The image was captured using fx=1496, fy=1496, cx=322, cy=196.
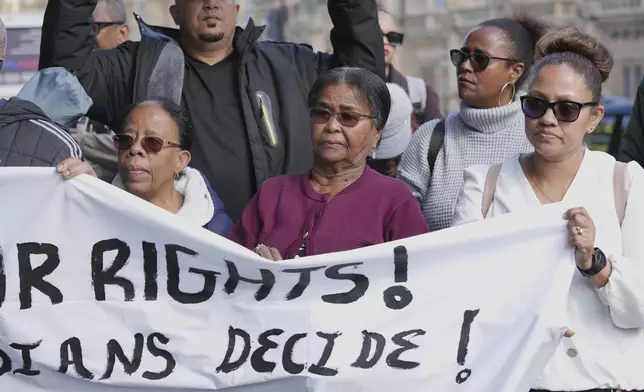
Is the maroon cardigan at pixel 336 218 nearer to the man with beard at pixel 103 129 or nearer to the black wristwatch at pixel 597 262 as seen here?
the black wristwatch at pixel 597 262

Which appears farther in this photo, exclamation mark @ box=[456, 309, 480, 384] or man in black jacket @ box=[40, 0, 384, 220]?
man in black jacket @ box=[40, 0, 384, 220]

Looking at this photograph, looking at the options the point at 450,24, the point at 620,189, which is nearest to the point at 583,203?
the point at 620,189

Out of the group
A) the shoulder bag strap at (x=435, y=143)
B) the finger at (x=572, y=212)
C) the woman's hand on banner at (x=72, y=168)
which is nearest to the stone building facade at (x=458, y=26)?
the shoulder bag strap at (x=435, y=143)

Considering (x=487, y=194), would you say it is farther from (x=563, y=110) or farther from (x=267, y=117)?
(x=267, y=117)

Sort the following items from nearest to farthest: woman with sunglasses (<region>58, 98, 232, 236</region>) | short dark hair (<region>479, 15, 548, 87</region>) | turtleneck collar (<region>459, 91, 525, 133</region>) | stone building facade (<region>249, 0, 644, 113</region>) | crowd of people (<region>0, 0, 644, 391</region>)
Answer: crowd of people (<region>0, 0, 644, 391</region>) → woman with sunglasses (<region>58, 98, 232, 236</region>) → turtleneck collar (<region>459, 91, 525, 133</region>) → short dark hair (<region>479, 15, 548, 87</region>) → stone building facade (<region>249, 0, 644, 113</region>)

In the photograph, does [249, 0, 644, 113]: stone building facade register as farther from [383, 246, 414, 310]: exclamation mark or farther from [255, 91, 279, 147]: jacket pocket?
[383, 246, 414, 310]: exclamation mark

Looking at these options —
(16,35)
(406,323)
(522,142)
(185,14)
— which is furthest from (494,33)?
(16,35)

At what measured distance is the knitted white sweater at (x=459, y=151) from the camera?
18.8 ft

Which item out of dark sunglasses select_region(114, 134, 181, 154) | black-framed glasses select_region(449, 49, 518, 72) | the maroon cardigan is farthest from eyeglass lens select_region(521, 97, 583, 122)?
dark sunglasses select_region(114, 134, 181, 154)

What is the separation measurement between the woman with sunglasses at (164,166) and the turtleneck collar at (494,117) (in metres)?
1.06

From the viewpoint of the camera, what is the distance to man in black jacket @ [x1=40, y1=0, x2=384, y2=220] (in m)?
6.13

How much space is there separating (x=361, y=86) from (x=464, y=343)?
96 cm

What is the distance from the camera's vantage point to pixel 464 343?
4738 millimetres

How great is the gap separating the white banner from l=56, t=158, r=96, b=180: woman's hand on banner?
0.10ft
